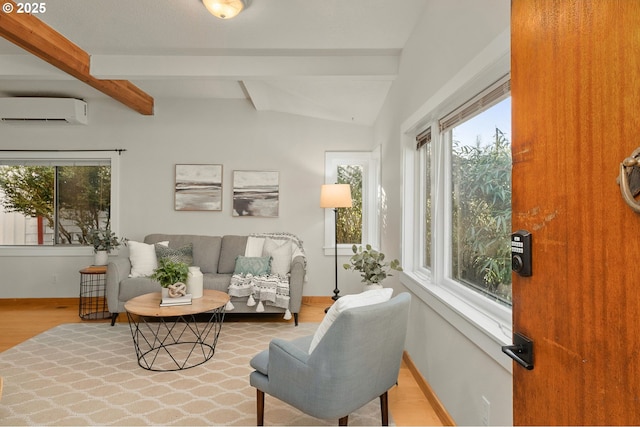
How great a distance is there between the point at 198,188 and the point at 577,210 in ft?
15.7

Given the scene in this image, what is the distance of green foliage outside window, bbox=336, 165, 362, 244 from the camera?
508 cm

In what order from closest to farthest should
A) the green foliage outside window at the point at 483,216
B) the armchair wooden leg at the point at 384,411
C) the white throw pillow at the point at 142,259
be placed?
the green foliage outside window at the point at 483,216
the armchair wooden leg at the point at 384,411
the white throw pillow at the point at 142,259

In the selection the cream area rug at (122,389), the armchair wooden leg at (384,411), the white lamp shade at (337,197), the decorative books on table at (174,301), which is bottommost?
the cream area rug at (122,389)

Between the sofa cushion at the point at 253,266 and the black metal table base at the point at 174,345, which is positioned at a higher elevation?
the sofa cushion at the point at 253,266

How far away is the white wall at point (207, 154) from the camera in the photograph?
16.0 ft

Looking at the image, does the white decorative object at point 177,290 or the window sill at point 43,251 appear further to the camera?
the window sill at point 43,251

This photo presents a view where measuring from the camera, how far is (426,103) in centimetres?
242

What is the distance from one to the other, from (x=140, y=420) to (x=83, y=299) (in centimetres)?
337

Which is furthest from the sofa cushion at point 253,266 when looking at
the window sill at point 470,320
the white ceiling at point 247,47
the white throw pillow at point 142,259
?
the window sill at point 470,320

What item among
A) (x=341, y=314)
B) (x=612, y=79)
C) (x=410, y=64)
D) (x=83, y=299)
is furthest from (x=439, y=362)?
(x=83, y=299)

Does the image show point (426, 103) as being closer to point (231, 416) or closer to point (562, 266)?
point (562, 266)

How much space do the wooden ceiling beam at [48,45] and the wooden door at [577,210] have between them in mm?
3154

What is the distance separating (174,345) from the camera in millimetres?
3348

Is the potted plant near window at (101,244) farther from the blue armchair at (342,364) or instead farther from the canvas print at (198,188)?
the blue armchair at (342,364)
